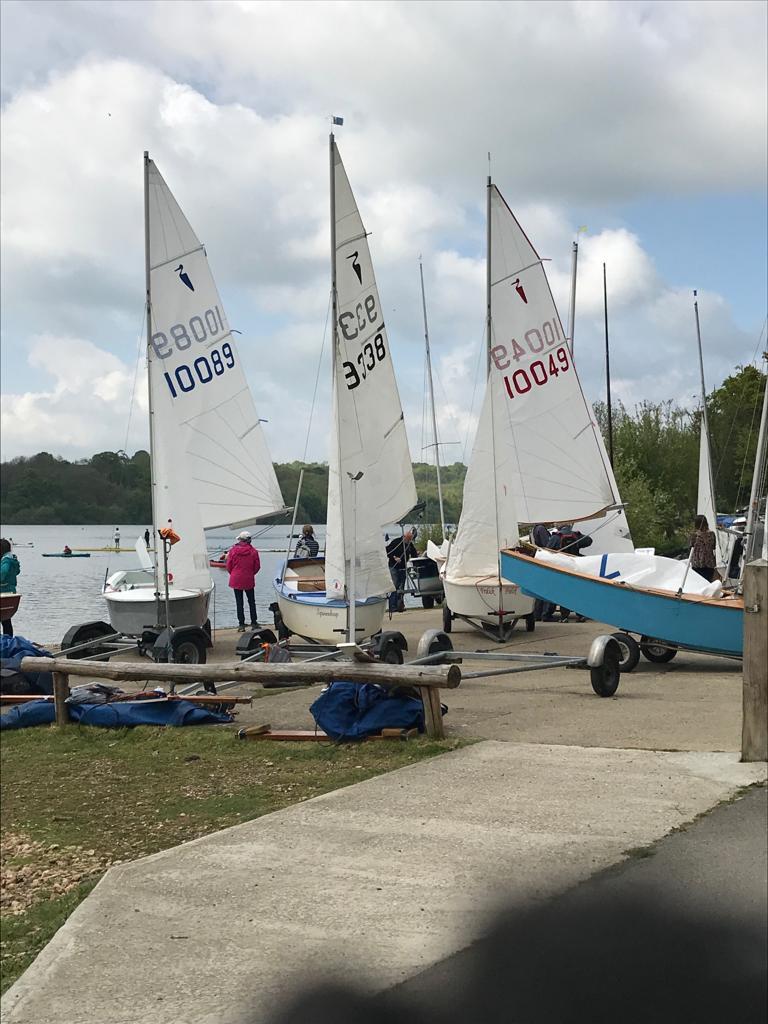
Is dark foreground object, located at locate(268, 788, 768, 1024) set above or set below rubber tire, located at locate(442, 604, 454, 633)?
above

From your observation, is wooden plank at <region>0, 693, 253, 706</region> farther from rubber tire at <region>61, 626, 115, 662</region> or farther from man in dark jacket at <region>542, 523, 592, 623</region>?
man in dark jacket at <region>542, 523, 592, 623</region>

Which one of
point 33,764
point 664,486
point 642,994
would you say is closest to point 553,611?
point 33,764

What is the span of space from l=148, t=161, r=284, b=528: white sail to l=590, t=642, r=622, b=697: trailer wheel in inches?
354

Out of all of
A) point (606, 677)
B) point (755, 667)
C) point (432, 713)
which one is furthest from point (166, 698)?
point (755, 667)

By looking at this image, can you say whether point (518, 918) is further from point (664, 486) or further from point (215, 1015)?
point (664, 486)

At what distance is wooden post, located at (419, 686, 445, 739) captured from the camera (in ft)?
27.0

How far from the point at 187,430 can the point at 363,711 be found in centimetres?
1101

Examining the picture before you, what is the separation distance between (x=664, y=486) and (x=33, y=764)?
162 feet

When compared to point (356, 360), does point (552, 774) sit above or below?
below

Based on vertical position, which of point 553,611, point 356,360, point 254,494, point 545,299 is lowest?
point 553,611

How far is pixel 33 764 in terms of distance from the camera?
862cm

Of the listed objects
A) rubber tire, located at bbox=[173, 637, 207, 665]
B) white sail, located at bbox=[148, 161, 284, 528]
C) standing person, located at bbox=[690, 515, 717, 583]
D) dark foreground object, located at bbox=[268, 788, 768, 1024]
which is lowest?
rubber tire, located at bbox=[173, 637, 207, 665]

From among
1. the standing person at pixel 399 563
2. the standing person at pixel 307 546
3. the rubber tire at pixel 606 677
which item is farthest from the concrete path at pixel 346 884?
the standing person at pixel 399 563

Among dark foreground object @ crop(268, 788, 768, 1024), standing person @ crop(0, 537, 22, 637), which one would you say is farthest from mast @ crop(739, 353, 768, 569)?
standing person @ crop(0, 537, 22, 637)
